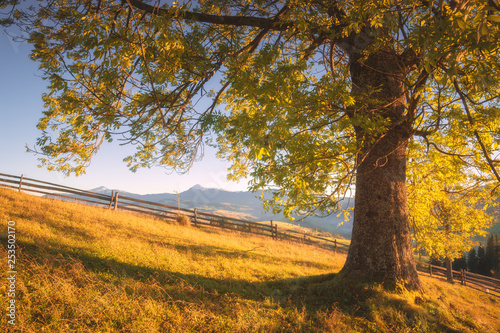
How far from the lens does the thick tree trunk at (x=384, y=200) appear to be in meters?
5.25

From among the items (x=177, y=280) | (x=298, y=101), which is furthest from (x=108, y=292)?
(x=298, y=101)

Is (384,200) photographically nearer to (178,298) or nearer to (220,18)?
(178,298)

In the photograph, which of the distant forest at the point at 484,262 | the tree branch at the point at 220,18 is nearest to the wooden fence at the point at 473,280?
the distant forest at the point at 484,262

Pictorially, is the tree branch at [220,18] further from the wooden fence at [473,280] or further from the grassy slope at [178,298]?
the wooden fence at [473,280]

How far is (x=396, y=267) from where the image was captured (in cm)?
523

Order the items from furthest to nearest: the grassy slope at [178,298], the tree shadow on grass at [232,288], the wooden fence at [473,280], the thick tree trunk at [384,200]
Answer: the wooden fence at [473,280], the thick tree trunk at [384,200], the tree shadow on grass at [232,288], the grassy slope at [178,298]

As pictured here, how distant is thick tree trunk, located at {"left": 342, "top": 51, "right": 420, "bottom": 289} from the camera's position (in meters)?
5.25

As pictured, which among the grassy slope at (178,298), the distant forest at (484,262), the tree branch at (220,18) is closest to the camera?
the grassy slope at (178,298)

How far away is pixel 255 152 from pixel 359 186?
11.9 feet

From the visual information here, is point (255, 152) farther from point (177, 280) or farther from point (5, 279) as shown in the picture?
point (5, 279)

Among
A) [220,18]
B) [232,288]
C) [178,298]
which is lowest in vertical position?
[232,288]

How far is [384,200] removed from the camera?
5453 mm

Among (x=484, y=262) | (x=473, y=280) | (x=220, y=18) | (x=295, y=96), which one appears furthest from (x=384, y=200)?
(x=484, y=262)

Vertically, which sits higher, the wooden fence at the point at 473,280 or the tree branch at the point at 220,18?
the tree branch at the point at 220,18
